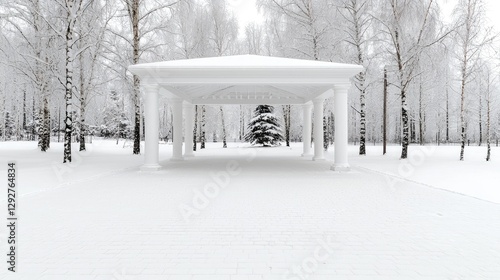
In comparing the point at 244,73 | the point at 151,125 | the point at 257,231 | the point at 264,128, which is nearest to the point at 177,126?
the point at 151,125

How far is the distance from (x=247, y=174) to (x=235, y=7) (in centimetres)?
2065

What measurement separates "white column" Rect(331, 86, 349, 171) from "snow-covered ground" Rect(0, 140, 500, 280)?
2893 mm

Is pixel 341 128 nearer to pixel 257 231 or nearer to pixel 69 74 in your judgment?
pixel 257 231

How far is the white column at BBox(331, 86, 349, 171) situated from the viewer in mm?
11477

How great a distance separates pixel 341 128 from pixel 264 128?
2000cm

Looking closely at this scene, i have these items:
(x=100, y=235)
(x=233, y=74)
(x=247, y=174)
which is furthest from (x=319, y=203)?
(x=233, y=74)

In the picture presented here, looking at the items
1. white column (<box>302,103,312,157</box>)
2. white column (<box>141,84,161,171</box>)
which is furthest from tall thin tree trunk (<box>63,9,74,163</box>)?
white column (<box>302,103,312,157</box>)

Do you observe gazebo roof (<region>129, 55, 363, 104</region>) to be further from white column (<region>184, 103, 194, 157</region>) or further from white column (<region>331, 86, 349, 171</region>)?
white column (<region>184, 103, 194, 157</region>)

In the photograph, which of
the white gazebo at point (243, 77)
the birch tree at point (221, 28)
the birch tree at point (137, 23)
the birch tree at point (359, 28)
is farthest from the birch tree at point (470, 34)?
the birch tree at point (221, 28)

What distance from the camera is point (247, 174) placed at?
11.2 m

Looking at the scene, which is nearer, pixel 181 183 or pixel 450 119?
pixel 181 183

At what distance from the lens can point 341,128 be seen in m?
11.5

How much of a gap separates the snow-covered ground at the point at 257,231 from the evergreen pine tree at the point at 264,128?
22533 millimetres

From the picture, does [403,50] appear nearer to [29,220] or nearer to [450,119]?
[29,220]
